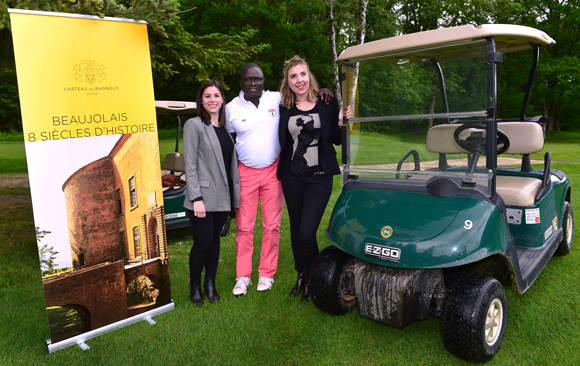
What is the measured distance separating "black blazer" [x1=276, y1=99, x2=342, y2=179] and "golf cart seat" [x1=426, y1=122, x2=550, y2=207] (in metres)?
0.69

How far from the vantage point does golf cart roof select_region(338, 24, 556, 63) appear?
2246 mm

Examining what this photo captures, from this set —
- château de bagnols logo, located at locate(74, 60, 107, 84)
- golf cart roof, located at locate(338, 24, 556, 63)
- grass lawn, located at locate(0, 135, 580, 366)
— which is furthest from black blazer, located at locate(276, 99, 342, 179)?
château de bagnols logo, located at locate(74, 60, 107, 84)

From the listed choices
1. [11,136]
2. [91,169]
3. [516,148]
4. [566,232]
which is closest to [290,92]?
[91,169]

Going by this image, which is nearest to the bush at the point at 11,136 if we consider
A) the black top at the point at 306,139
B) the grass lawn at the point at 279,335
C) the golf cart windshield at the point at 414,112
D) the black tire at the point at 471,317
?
the grass lawn at the point at 279,335

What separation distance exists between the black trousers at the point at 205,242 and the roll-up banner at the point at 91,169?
8.9 inches

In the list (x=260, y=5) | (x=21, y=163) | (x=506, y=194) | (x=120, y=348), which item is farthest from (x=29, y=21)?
(x=260, y=5)

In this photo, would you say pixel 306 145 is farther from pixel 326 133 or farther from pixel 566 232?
pixel 566 232

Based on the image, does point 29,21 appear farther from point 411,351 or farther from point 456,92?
point 411,351

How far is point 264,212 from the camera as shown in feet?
10.9

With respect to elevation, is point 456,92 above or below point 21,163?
above

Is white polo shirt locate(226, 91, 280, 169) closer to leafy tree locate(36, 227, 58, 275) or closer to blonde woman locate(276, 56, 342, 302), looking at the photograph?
blonde woman locate(276, 56, 342, 302)

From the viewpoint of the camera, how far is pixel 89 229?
260 cm

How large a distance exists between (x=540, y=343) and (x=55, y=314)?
2917 millimetres

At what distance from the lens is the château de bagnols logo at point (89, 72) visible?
8.05 feet
